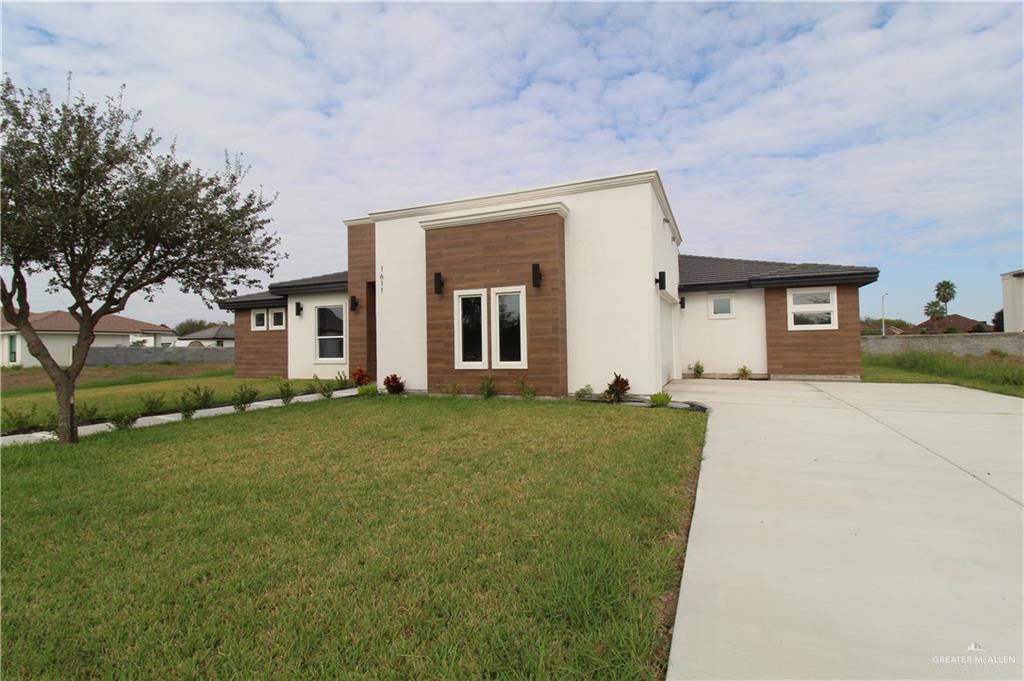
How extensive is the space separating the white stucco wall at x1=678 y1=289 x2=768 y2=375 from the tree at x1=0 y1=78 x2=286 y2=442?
11.7 metres

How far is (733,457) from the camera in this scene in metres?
4.73

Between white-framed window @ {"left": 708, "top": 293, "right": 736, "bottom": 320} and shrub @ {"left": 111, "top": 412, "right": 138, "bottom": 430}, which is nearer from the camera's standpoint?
shrub @ {"left": 111, "top": 412, "right": 138, "bottom": 430}

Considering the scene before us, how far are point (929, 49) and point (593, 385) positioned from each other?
26.1 feet

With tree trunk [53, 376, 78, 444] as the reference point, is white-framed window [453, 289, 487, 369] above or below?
above

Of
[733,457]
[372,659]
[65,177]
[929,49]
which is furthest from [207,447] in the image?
[929,49]

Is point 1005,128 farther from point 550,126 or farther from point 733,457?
point 733,457

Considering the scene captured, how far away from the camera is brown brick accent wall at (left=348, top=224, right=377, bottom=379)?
43.8 feet

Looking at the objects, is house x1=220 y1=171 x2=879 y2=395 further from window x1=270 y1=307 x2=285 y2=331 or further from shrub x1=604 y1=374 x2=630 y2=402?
window x1=270 y1=307 x2=285 y2=331

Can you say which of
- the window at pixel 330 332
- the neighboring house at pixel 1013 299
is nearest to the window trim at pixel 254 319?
the window at pixel 330 332

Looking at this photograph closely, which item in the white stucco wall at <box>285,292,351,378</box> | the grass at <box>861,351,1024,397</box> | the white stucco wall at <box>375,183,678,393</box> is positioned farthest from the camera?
the white stucco wall at <box>285,292,351,378</box>

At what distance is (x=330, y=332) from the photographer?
47.8 ft

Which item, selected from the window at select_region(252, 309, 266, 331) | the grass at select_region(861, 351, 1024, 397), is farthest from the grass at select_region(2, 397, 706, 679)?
the window at select_region(252, 309, 266, 331)

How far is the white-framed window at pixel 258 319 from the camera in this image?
15923mm

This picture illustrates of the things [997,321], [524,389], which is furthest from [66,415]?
[997,321]
